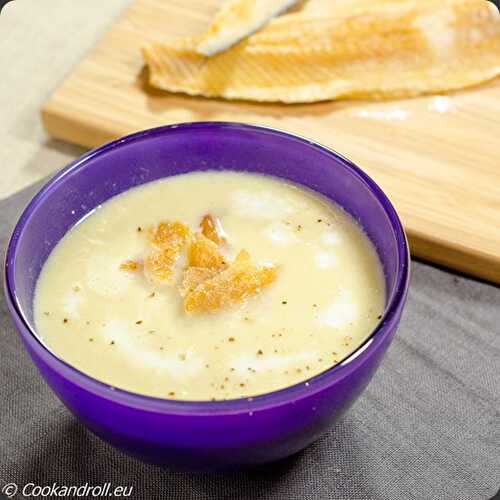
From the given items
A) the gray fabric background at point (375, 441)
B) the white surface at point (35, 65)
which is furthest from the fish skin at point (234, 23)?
the gray fabric background at point (375, 441)

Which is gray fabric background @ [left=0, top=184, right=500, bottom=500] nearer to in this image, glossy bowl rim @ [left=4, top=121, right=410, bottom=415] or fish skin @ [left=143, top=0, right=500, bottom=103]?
glossy bowl rim @ [left=4, top=121, right=410, bottom=415]

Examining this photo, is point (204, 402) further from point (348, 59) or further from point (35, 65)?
point (35, 65)

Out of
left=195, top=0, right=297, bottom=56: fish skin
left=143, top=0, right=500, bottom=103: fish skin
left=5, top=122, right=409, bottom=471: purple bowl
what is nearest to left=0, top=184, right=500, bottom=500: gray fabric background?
left=5, top=122, right=409, bottom=471: purple bowl

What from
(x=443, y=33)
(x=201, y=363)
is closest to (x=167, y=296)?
(x=201, y=363)

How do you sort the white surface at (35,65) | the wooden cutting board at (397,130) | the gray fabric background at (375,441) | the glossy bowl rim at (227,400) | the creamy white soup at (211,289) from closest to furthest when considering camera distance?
1. the glossy bowl rim at (227,400)
2. the creamy white soup at (211,289)
3. the gray fabric background at (375,441)
4. the wooden cutting board at (397,130)
5. the white surface at (35,65)

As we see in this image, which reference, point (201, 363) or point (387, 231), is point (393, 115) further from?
point (201, 363)

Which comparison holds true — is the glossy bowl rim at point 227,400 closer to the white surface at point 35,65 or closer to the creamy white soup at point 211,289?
the creamy white soup at point 211,289
